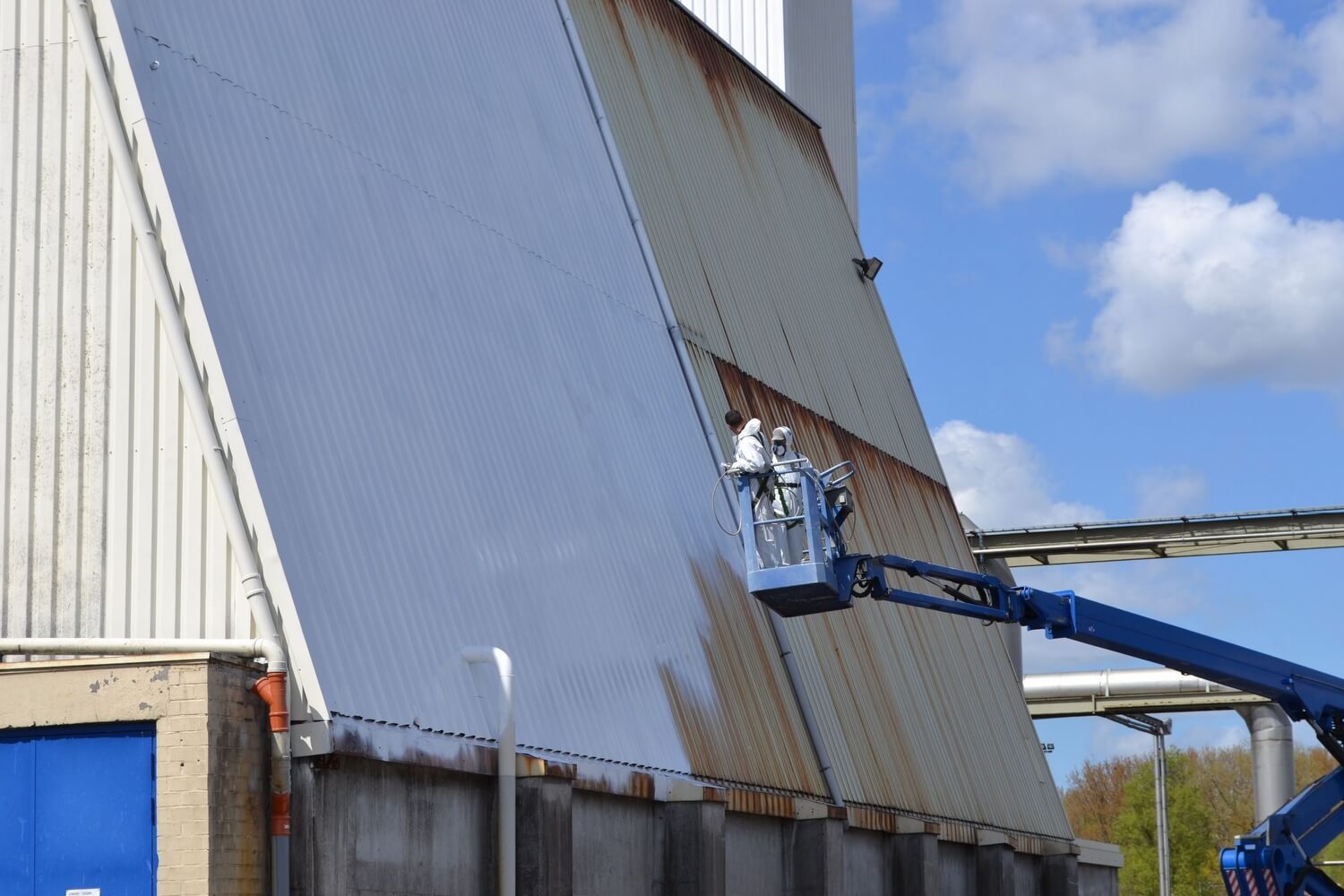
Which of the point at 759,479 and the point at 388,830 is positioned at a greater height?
the point at 759,479

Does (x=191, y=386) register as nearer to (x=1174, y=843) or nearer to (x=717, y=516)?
(x=717, y=516)

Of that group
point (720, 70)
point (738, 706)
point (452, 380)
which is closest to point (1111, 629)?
point (738, 706)

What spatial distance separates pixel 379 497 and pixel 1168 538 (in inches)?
1097

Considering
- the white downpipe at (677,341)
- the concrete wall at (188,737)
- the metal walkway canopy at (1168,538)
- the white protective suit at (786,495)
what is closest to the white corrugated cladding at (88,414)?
the concrete wall at (188,737)

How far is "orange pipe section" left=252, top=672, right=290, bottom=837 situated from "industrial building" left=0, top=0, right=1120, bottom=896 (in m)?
0.02

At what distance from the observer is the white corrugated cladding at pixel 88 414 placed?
1274cm

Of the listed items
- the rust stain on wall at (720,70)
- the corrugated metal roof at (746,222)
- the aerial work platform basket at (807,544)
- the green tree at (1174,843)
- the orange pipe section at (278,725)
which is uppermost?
the rust stain on wall at (720,70)

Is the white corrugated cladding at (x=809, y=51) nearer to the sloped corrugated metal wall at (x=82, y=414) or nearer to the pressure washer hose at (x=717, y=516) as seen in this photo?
the pressure washer hose at (x=717, y=516)

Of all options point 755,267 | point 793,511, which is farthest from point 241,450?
point 755,267

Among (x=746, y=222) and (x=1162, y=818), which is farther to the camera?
(x=1162, y=818)

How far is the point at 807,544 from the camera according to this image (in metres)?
18.2

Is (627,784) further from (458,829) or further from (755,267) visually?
(755,267)

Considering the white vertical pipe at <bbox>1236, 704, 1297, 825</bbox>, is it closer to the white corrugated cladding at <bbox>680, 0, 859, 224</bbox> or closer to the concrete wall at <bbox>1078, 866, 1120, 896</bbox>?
the concrete wall at <bbox>1078, 866, 1120, 896</bbox>

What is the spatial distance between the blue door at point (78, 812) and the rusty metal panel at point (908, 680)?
1052 centimetres
